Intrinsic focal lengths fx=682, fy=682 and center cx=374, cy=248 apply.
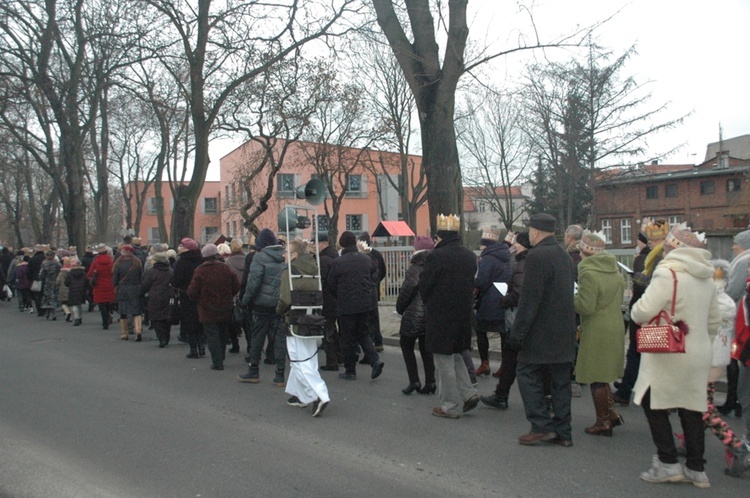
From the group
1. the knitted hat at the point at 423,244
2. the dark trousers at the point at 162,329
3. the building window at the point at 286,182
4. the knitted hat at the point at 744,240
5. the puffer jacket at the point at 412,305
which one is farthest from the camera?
the building window at the point at 286,182

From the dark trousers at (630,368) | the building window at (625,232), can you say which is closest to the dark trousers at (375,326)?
the dark trousers at (630,368)

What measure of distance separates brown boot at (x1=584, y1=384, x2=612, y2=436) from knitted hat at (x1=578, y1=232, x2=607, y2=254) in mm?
1249

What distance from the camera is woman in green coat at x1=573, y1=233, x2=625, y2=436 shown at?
6.14 m

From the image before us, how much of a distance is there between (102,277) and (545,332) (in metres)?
11.6

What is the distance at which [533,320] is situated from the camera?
19.2 feet

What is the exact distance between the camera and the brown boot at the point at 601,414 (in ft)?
20.5

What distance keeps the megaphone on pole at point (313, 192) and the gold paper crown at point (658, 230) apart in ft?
12.6

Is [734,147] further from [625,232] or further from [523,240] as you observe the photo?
[523,240]

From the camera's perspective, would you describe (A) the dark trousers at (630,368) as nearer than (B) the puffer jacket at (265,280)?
Yes

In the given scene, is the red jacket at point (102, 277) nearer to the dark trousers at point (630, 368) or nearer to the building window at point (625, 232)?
the dark trousers at point (630, 368)

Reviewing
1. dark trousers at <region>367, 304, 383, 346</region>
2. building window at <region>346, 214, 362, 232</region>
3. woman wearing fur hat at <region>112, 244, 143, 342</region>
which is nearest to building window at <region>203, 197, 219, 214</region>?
building window at <region>346, 214, 362, 232</region>

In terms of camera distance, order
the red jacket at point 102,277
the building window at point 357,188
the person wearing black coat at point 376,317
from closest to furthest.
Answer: the person wearing black coat at point 376,317, the red jacket at point 102,277, the building window at point 357,188

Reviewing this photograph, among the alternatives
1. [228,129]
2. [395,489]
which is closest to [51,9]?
[228,129]

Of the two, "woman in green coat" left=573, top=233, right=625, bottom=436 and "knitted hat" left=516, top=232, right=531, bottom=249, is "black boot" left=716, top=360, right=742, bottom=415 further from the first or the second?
"knitted hat" left=516, top=232, right=531, bottom=249
